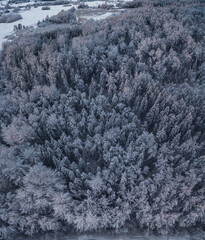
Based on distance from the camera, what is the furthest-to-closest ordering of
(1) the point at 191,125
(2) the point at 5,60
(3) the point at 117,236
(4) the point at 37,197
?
1. (2) the point at 5,60
2. (1) the point at 191,125
3. (3) the point at 117,236
4. (4) the point at 37,197

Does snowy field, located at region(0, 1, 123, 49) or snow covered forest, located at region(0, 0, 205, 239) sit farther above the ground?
snowy field, located at region(0, 1, 123, 49)

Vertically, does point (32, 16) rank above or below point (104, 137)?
above

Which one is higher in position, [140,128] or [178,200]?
[140,128]

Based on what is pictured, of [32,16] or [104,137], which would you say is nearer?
[104,137]

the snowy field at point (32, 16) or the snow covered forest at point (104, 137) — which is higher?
the snowy field at point (32, 16)

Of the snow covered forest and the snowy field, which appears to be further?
the snowy field

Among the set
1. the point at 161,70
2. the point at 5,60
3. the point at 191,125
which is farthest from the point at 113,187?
the point at 5,60

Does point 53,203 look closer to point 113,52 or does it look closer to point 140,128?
point 140,128

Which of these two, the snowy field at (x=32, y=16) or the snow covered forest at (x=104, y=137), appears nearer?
the snow covered forest at (x=104, y=137)
